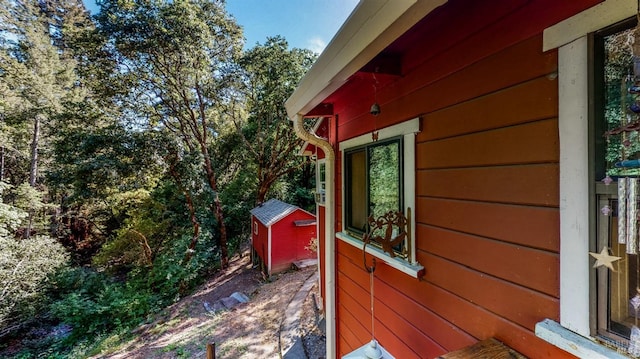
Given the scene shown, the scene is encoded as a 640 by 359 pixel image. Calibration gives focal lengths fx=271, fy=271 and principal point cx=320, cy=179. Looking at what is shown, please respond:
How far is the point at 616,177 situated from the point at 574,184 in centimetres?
10

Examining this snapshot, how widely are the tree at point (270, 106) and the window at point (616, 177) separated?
1058 cm

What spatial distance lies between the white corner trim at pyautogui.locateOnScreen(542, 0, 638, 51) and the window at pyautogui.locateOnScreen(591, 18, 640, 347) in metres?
0.03

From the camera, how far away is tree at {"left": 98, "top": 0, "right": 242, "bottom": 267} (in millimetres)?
8242

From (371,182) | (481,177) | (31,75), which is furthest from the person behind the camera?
(31,75)

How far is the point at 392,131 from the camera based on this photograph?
1.90 meters

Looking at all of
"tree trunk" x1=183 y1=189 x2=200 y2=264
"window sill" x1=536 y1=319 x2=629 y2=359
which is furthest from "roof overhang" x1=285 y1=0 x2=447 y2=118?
"tree trunk" x1=183 y1=189 x2=200 y2=264

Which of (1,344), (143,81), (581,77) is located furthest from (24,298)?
(581,77)

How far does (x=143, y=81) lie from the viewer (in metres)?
9.46

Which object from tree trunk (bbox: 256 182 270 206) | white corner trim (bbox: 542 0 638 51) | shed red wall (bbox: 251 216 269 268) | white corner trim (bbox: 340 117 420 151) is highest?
white corner trim (bbox: 542 0 638 51)

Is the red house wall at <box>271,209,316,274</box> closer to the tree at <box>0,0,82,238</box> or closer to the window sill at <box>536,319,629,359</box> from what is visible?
the window sill at <box>536,319,629,359</box>

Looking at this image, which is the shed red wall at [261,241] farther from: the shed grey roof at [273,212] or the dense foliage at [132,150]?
the dense foliage at [132,150]

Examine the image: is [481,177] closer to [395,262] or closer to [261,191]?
[395,262]

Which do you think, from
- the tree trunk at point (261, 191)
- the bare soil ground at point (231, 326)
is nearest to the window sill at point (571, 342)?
the bare soil ground at point (231, 326)

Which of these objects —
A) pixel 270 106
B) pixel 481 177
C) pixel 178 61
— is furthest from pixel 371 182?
pixel 270 106
